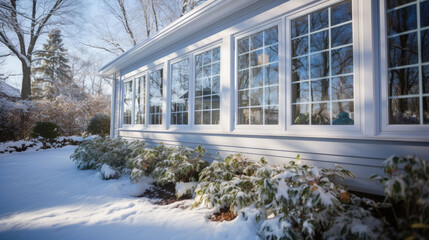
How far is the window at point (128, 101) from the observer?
6.85m

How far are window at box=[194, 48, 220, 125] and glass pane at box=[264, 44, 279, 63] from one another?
1.03m

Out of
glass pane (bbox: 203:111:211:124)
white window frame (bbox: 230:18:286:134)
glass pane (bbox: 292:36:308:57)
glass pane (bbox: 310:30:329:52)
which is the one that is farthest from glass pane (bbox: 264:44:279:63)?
glass pane (bbox: 203:111:211:124)

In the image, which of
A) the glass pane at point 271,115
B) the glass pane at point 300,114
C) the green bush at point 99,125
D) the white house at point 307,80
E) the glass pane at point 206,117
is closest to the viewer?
the white house at point 307,80

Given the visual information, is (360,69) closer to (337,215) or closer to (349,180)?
(349,180)

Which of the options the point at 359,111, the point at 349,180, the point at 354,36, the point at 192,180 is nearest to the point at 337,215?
the point at 349,180

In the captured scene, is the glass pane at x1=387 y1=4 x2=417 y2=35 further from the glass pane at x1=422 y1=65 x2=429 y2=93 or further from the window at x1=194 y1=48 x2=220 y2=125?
the window at x1=194 y1=48 x2=220 y2=125

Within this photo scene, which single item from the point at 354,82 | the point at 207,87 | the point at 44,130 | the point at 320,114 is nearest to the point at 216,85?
the point at 207,87

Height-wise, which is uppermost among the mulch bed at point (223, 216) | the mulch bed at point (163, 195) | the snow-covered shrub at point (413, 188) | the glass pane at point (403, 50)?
the glass pane at point (403, 50)

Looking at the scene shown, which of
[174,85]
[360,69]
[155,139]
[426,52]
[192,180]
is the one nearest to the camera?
[426,52]

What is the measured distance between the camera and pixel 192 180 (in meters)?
3.30

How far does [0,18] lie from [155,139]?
11.5m

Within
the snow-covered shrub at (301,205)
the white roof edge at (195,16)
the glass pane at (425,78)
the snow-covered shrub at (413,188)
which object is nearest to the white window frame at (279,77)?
the white roof edge at (195,16)

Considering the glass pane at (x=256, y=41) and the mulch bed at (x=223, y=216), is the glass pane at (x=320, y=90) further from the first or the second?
the mulch bed at (x=223, y=216)

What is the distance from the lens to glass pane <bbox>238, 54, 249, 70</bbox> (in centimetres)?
340
